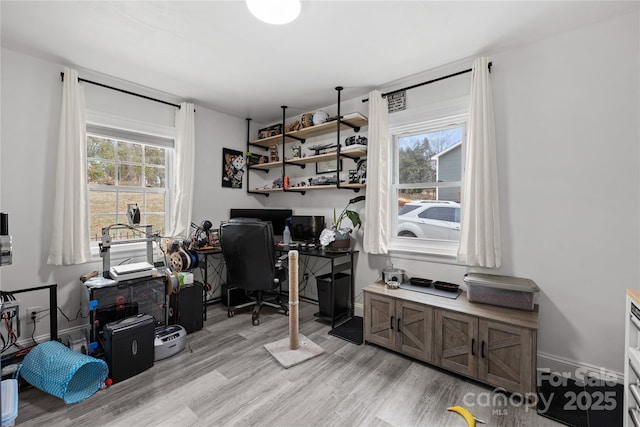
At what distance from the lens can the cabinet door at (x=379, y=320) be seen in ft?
8.07

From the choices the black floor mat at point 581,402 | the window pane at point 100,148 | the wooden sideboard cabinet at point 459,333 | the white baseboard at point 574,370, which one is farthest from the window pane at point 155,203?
the white baseboard at point 574,370

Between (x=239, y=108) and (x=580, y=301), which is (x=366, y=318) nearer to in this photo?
(x=580, y=301)

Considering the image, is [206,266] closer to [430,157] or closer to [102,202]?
[102,202]

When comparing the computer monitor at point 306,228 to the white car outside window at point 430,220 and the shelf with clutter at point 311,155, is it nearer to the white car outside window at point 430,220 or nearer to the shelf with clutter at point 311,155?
the shelf with clutter at point 311,155

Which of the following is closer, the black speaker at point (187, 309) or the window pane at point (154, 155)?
the black speaker at point (187, 309)

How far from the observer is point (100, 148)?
2.96 metres

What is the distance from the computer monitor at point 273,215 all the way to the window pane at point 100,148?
1.47m

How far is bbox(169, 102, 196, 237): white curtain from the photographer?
334cm

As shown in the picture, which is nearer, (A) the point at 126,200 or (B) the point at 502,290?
(B) the point at 502,290

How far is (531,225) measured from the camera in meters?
2.29

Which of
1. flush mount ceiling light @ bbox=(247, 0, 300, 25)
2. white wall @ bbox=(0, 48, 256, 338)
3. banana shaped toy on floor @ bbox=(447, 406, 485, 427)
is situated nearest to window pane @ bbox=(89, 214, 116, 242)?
white wall @ bbox=(0, 48, 256, 338)

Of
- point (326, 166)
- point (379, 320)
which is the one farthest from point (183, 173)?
point (379, 320)

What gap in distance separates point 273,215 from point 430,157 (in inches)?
82.3

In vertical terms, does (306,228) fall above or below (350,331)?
above
